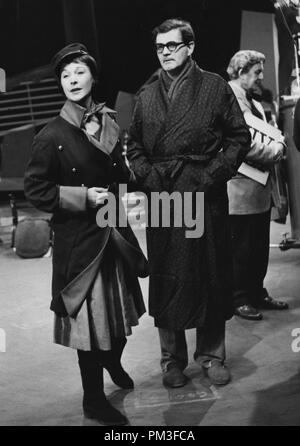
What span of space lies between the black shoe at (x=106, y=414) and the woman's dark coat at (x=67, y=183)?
0.45m

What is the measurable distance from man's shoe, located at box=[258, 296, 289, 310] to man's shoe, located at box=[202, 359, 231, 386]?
1129 mm

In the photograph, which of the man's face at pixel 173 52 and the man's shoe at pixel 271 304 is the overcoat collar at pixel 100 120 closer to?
the man's face at pixel 173 52

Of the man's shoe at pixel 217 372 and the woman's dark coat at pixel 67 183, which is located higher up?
the woman's dark coat at pixel 67 183

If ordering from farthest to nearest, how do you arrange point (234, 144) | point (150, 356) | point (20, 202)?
point (20, 202)
point (150, 356)
point (234, 144)

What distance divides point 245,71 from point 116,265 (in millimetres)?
1758

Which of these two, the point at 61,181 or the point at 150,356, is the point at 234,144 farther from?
the point at 150,356

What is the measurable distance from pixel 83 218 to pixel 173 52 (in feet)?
2.95

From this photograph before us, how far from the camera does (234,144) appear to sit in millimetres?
3277

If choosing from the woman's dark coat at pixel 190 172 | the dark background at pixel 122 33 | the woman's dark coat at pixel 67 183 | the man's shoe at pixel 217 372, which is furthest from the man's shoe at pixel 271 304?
the dark background at pixel 122 33

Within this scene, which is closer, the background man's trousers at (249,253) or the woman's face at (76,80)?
the woman's face at (76,80)

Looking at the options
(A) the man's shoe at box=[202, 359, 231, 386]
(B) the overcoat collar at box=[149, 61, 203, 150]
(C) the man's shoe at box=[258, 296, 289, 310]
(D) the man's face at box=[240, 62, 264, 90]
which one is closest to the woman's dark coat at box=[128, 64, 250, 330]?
(B) the overcoat collar at box=[149, 61, 203, 150]

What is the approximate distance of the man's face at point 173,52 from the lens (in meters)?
3.21

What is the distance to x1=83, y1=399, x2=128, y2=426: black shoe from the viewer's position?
3.01 meters
